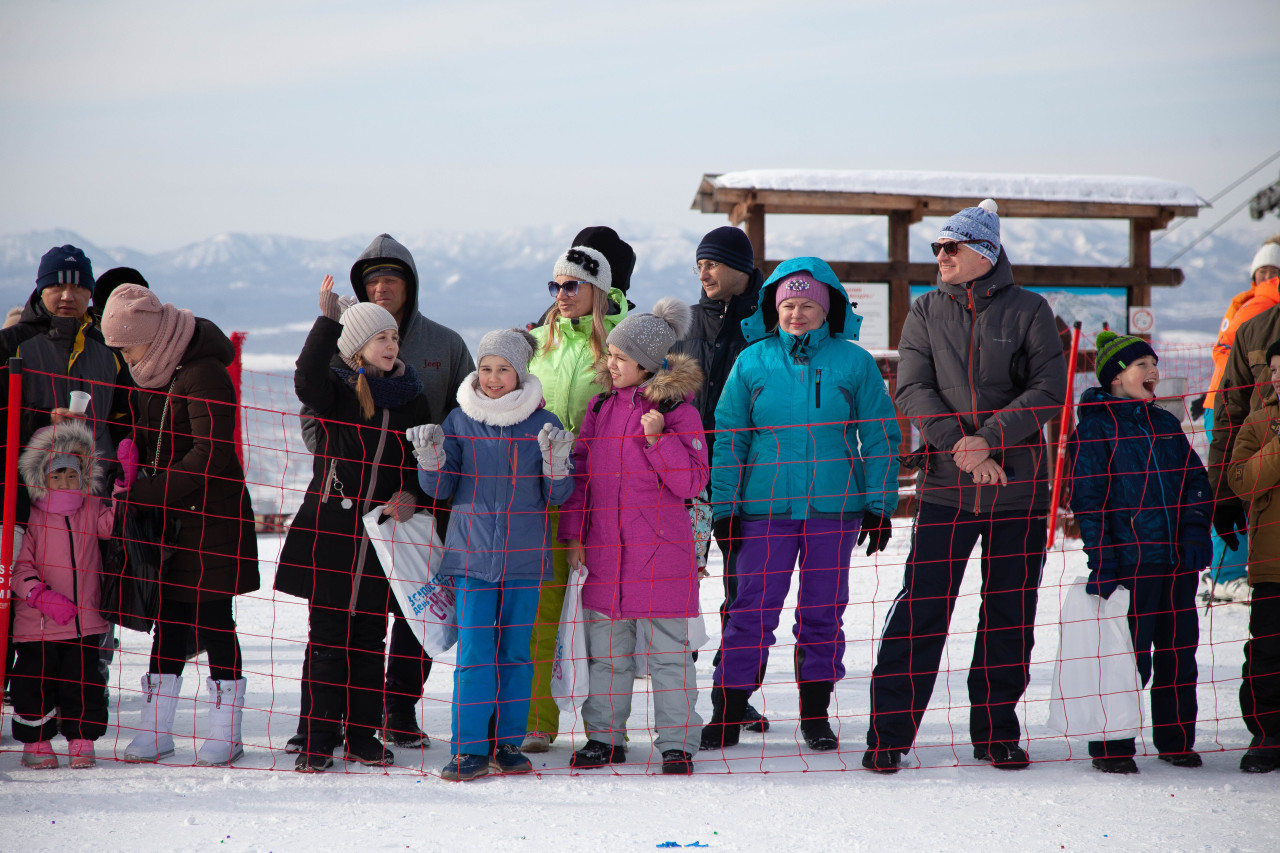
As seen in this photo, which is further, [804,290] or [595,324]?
[595,324]

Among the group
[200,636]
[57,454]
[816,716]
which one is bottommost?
[816,716]

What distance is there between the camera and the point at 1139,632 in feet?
11.8

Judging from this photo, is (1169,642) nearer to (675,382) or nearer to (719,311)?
(675,382)

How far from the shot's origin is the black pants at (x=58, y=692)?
3539mm

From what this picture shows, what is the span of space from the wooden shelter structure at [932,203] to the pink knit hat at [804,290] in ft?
14.3

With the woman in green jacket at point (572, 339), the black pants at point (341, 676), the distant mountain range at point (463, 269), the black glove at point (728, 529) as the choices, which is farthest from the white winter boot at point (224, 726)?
the distant mountain range at point (463, 269)

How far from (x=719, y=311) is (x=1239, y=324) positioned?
3.47m

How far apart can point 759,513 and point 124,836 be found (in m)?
2.36

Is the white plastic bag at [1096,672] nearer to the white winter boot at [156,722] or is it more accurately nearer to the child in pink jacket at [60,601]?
the white winter boot at [156,722]

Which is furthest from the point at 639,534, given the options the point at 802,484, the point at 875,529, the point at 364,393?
the point at 364,393

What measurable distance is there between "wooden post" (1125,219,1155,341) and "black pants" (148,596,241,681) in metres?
7.93

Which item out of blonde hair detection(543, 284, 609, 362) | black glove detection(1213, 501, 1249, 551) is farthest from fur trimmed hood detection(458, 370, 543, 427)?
black glove detection(1213, 501, 1249, 551)

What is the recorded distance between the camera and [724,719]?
390 centimetres

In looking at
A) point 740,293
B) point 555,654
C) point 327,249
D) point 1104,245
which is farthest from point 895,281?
point 1104,245
